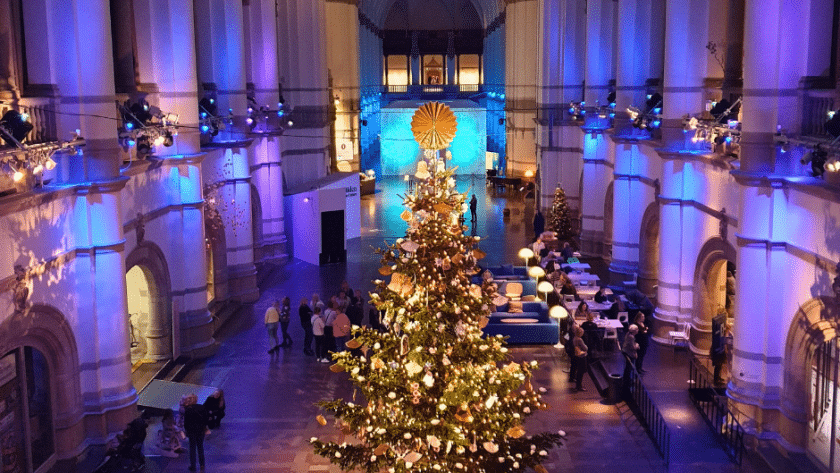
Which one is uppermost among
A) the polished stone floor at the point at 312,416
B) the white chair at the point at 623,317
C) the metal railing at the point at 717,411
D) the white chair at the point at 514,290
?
the white chair at the point at 514,290

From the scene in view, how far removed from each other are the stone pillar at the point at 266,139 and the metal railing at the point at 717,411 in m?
14.3

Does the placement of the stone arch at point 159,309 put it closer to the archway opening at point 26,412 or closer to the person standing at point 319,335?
the person standing at point 319,335

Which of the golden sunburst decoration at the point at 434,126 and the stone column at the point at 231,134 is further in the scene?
the stone column at the point at 231,134

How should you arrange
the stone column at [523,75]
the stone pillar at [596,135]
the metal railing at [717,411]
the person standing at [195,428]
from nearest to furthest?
the person standing at [195,428] < the metal railing at [717,411] < the stone pillar at [596,135] < the stone column at [523,75]

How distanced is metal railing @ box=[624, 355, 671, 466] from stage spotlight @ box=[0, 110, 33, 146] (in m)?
9.14

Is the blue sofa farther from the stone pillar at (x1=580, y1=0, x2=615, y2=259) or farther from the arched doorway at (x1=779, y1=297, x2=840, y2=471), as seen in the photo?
the stone pillar at (x1=580, y1=0, x2=615, y2=259)

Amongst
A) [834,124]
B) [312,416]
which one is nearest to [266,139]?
[312,416]

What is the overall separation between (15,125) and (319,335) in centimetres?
838

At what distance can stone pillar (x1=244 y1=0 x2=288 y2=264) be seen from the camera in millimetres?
29047

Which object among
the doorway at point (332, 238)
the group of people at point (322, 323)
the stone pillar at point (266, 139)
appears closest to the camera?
the group of people at point (322, 323)

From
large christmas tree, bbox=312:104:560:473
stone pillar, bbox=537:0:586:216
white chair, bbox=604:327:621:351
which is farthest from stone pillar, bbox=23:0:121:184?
stone pillar, bbox=537:0:586:216

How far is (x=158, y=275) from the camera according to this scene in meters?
19.4

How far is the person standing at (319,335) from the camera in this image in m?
19.8

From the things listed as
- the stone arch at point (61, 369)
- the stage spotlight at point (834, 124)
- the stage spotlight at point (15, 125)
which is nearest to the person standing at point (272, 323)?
the stone arch at point (61, 369)
